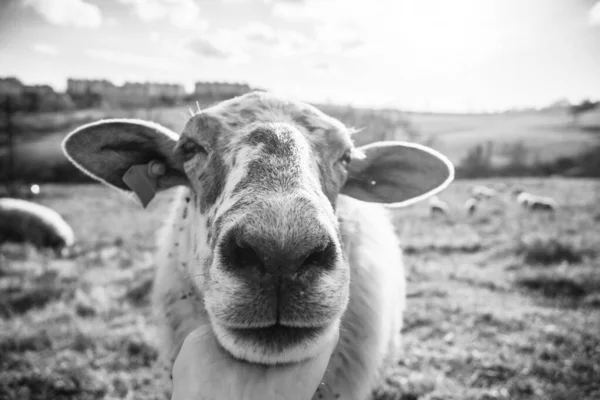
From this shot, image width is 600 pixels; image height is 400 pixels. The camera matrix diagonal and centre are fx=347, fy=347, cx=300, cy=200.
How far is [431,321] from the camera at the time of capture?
18.5 ft

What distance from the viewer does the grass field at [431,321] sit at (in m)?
4.00

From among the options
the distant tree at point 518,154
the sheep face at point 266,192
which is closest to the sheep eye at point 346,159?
the sheep face at point 266,192

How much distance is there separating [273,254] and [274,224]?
13 cm

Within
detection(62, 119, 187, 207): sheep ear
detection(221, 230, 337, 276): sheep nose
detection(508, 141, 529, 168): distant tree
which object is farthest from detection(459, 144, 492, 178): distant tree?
detection(221, 230, 337, 276): sheep nose

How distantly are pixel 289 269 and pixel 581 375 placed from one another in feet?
14.5

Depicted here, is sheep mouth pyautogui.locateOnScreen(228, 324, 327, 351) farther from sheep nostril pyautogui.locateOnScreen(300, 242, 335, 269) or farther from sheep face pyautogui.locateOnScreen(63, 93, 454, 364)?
sheep nostril pyautogui.locateOnScreen(300, 242, 335, 269)

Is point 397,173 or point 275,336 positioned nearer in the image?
point 275,336

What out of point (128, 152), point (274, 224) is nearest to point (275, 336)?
point (274, 224)

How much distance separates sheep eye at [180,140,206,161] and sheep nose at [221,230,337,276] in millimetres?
1252

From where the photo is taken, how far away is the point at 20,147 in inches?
1237

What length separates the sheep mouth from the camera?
1.65 meters

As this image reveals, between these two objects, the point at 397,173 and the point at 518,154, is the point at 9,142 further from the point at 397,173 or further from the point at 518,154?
the point at 518,154

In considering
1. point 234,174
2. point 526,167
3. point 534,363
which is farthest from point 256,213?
point 526,167

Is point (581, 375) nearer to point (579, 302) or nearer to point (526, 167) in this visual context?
point (579, 302)
